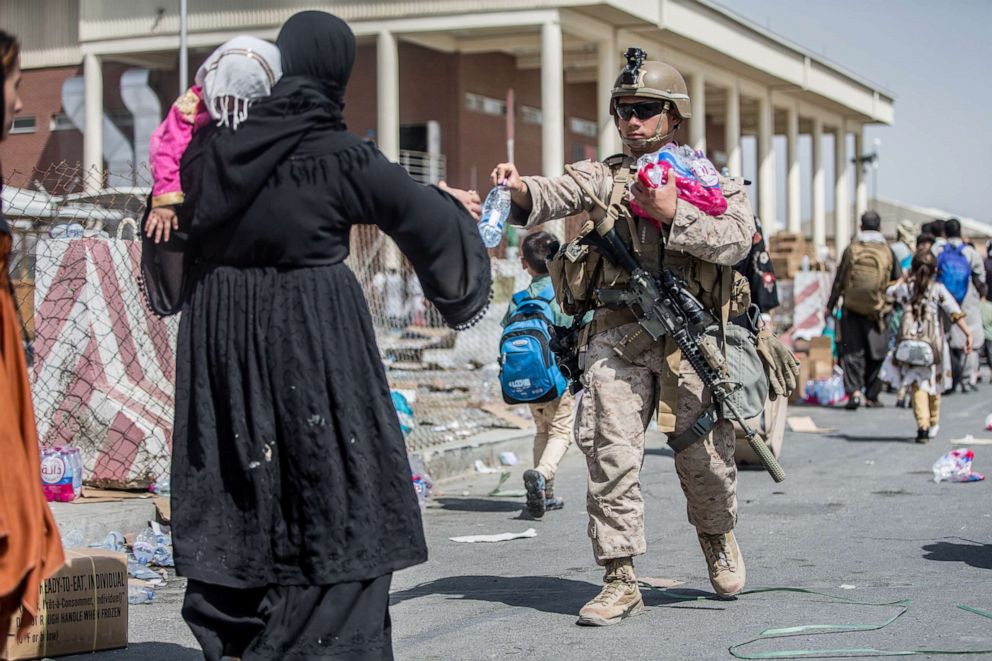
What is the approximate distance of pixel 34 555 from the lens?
3.27 metres

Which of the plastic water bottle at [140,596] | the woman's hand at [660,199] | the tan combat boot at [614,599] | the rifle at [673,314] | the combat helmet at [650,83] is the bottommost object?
the plastic water bottle at [140,596]

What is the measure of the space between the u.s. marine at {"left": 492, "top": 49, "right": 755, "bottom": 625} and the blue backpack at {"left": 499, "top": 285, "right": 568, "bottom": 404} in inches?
88.0

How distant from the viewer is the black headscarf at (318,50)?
405cm

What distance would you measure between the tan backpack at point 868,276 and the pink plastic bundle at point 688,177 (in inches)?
384

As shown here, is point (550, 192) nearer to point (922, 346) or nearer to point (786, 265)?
point (922, 346)

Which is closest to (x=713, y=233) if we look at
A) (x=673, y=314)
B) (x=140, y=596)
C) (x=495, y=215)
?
(x=673, y=314)

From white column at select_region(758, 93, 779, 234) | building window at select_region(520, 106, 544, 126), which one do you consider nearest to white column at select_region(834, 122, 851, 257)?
white column at select_region(758, 93, 779, 234)

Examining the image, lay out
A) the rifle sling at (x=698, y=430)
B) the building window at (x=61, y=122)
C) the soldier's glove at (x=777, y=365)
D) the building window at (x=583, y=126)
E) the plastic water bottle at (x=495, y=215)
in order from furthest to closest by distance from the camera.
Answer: the building window at (x=583, y=126) < the building window at (x=61, y=122) < the soldier's glove at (x=777, y=365) < the rifle sling at (x=698, y=430) < the plastic water bottle at (x=495, y=215)

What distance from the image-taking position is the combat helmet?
571 centimetres

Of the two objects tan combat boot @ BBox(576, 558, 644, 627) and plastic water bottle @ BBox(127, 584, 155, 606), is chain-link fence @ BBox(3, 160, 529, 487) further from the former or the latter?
tan combat boot @ BBox(576, 558, 644, 627)

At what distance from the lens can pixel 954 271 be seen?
16.1m

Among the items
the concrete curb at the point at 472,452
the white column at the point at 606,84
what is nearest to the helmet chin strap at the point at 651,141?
the concrete curb at the point at 472,452

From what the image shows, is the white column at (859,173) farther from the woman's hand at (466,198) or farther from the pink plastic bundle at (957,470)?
the woman's hand at (466,198)

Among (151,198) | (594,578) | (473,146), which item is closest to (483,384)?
(594,578)
